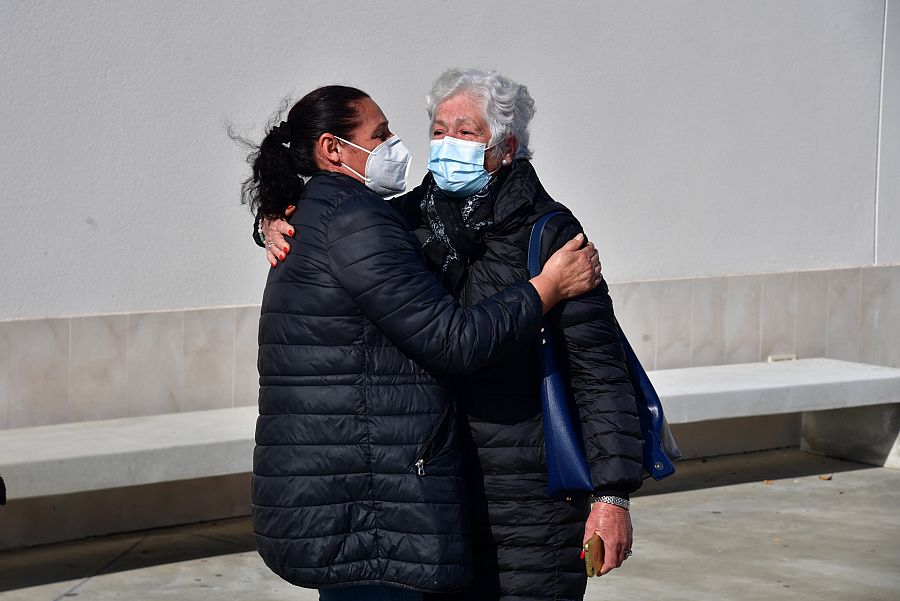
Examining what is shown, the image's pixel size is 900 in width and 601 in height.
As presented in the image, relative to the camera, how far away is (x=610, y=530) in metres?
2.99

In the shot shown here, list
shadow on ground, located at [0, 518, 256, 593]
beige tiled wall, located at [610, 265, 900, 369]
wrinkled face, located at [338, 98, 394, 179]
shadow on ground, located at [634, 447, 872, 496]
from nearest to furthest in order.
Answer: wrinkled face, located at [338, 98, 394, 179] → shadow on ground, located at [0, 518, 256, 593] → shadow on ground, located at [634, 447, 872, 496] → beige tiled wall, located at [610, 265, 900, 369]

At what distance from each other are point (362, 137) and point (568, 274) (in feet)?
1.77

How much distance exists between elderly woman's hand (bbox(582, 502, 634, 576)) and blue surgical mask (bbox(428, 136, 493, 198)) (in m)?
0.77

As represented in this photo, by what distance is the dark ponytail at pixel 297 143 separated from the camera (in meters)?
3.04

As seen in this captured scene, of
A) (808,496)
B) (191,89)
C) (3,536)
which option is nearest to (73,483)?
(3,536)

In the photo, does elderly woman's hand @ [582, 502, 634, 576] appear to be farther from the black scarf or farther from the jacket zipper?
the black scarf

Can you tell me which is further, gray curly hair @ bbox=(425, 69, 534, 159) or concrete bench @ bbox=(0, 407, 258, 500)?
concrete bench @ bbox=(0, 407, 258, 500)

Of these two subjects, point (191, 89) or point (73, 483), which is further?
point (191, 89)

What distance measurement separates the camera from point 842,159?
842cm

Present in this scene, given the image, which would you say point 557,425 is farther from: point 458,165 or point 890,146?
point 890,146

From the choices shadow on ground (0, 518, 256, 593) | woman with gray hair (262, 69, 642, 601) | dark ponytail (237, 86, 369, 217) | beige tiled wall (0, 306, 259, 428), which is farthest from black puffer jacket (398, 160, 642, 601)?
beige tiled wall (0, 306, 259, 428)

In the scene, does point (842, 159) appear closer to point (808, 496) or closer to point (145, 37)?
point (808, 496)

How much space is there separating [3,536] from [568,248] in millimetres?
3712

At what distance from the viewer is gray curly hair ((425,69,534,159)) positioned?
124 inches
